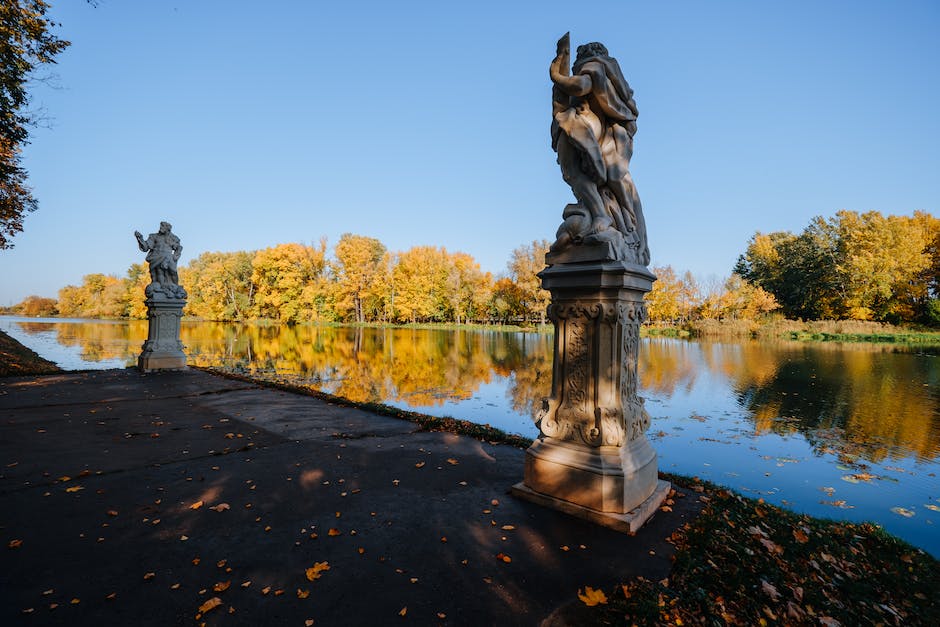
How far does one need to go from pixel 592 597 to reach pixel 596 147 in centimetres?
341

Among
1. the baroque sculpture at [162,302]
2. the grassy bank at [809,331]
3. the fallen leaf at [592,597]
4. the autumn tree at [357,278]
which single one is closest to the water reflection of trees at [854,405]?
the fallen leaf at [592,597]

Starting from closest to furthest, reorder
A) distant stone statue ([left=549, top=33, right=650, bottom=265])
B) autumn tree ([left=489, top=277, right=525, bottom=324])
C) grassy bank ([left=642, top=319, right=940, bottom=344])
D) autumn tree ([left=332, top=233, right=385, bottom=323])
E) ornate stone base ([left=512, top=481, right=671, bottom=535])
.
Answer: ornate stone base ([left=512, top=481, right=671, bottom=535]), distant stone statue ([left=549, top=33, right=650, bottom=265]), grassy bank ([left=642, top=319, right=940, bottom=344]), autumn tree ([left=489, top=277, right=525, bottom=324]), autumn tree ([left=332, top=233, right=385, bottom=323])

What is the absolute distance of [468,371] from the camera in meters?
16.2

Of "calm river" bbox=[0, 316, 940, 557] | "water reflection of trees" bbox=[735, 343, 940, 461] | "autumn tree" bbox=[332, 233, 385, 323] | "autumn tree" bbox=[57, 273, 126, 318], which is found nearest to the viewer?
"calm river" bbox=[0, 316, 940, 557]

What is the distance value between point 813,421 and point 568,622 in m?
10.2

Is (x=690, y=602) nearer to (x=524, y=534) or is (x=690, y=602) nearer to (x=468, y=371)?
(x=524, y=534)

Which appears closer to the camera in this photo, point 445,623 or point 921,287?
point 445,623

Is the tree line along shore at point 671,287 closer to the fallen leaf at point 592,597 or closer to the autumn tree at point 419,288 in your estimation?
the autumn tree at point 419,288

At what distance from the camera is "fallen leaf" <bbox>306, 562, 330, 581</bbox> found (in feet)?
8.50

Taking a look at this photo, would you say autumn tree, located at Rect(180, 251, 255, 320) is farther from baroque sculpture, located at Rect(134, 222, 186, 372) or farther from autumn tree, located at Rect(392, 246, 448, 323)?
baroque sculpture, located at Rect(134, 222, 186, 372)

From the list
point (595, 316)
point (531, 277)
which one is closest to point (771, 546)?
point (595, 316)

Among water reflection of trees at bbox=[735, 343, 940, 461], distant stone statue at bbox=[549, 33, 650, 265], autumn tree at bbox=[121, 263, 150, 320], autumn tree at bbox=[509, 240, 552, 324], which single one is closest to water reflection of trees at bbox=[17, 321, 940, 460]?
water reflection of trees at bbox=[735, 343, 940, 461]

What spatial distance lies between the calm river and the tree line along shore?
2342 centimetres

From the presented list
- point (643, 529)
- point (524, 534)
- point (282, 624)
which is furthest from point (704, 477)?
point (282, 624)
